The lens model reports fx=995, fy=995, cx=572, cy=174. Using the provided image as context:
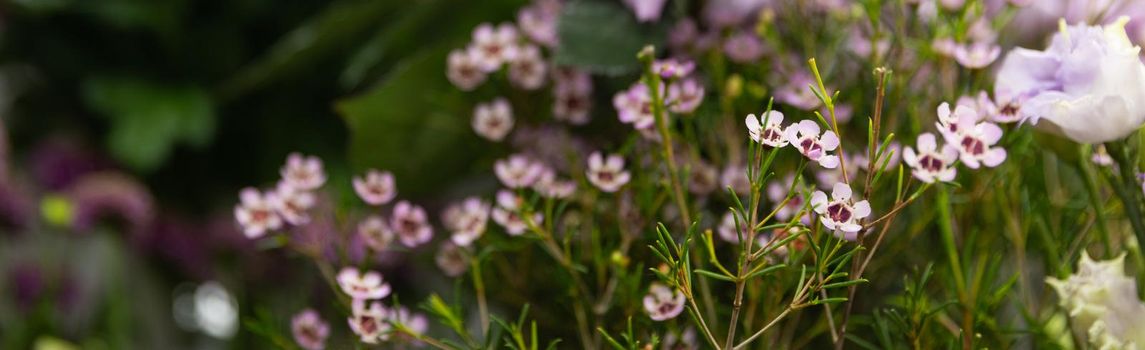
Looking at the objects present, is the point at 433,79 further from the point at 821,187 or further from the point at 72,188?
the point at 72,188

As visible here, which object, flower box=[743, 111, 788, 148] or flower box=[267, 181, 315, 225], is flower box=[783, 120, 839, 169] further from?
flower box=[267, 181, 315, 225]

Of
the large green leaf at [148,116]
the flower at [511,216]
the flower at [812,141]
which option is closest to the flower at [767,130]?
the flower at [812,141]

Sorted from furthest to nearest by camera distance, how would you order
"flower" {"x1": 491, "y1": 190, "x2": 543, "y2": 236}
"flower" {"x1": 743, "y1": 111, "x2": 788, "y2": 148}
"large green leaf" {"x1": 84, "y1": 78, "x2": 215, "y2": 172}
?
"large green leaf" {"x1": 84, "y1": 78, "x2": 215, "y2": 172}
"flower" {"x1": 491, "y1": 190, "x2": 543, "y2": 236}
"flower" {"x1": 743, "y1": 111, "x2": 788, "y2": 148}

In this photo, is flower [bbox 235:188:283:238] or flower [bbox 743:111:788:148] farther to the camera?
flower [bbox 235:188:283:238]

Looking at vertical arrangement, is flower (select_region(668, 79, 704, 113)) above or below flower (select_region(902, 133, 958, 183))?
above

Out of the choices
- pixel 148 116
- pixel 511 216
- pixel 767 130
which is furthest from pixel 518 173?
pixel 148 116

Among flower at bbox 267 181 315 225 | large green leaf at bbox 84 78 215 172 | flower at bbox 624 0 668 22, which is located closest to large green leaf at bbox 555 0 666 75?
Result: flower at bbox 624 0 668 22

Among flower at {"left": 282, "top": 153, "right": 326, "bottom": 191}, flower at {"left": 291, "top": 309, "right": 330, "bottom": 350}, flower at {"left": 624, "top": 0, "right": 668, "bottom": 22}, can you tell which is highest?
flower at {"left": 282, "top": 153, "right": 326, "bottom": 191}

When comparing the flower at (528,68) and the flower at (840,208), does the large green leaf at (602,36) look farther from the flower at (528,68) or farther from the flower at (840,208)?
the flower at (840,208)
